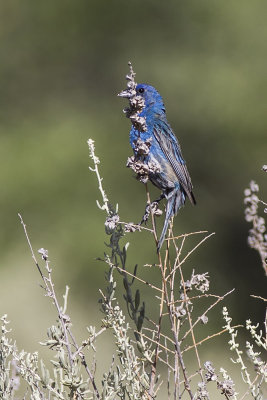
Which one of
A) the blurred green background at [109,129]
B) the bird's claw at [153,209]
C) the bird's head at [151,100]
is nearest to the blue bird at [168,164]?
the bird's head at [151,100]

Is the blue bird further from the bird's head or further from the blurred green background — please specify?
the blurred green background

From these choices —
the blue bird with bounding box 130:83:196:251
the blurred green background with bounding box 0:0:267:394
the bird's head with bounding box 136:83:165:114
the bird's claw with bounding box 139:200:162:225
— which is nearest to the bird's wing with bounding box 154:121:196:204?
the blue bird with bounding box 130:83:196:251

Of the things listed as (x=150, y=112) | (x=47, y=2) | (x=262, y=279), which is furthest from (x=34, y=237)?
(x=150, y=112)

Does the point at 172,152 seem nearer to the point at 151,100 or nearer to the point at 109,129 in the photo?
the point at 151,100

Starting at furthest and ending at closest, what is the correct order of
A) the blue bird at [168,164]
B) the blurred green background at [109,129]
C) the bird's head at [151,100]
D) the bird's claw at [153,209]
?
1. the blurred green background at [109,129]
2. the bird's head at [151,100]
3. the blue bird at [168,164]
4. the bird's claw at [153,209]

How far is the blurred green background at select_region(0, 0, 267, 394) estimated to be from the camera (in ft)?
29.9

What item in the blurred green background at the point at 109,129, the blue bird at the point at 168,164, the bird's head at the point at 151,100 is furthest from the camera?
the blurred green background at the point at 109,129

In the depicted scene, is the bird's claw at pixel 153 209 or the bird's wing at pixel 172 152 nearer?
the bird's claw at pixel 153 209

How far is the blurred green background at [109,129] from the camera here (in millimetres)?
9117

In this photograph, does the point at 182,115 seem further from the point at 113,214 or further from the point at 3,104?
the point at 113,214

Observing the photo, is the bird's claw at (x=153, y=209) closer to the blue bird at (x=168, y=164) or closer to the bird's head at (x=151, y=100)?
the blue bird at (x=168, y=164)

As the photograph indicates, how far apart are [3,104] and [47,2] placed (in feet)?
4.62

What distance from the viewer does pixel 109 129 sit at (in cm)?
986

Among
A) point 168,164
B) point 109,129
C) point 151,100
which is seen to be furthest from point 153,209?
point 109,129
